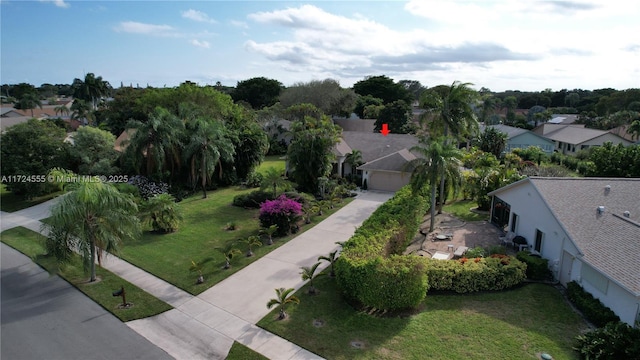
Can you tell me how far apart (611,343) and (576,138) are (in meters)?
51.9

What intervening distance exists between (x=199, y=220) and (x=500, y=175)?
20.4 metres

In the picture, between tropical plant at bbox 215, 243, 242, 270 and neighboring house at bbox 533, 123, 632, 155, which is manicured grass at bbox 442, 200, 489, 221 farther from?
neighboring house at bbox 533, 123, 632, 155

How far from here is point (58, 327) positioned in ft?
43.7

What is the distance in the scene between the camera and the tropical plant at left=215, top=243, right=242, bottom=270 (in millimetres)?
17812

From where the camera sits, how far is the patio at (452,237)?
64.6ft

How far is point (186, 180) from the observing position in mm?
31938

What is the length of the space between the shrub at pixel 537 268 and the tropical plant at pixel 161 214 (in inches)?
743

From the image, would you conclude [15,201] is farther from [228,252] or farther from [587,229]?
[587,229]

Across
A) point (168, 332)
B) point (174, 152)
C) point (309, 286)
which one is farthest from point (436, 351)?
point (174, 152)

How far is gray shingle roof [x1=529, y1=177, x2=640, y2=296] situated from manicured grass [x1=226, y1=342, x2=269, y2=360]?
39.2 feet

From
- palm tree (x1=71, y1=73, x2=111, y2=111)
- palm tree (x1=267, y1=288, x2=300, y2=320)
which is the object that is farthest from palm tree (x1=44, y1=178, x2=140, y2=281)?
palm tree (x1=71, y1=73, x2=111, y2=111)

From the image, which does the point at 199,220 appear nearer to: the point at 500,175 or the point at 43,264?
the point at 43,264

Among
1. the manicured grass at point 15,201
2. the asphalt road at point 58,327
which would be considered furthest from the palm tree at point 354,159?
the manicured grass at point 15,201

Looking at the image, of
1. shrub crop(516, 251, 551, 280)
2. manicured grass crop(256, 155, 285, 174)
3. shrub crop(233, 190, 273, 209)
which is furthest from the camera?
manicured grass crop(256, 155, 285, 174)
